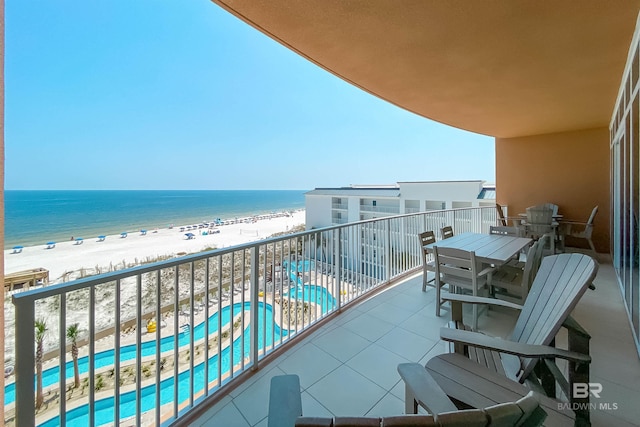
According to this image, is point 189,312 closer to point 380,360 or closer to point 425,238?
point 380,360

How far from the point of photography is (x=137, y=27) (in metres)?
14.0

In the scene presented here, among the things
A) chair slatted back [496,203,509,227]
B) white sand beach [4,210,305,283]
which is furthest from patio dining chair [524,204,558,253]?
white sand beach [4,210,305,283]

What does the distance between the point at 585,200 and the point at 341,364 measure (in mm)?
6748

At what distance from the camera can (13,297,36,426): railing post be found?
3.58 ft

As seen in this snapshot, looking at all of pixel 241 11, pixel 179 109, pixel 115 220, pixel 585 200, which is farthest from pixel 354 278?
pixel 115 220

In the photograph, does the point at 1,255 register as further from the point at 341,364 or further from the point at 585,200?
the point at 585,200

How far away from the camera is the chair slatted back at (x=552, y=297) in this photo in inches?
53.8

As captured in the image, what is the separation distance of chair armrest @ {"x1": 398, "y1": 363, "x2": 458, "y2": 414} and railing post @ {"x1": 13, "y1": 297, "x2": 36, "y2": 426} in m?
1.54

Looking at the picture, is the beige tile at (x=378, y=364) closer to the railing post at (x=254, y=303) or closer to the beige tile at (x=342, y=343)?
the beige tile at (x=342, y=343)

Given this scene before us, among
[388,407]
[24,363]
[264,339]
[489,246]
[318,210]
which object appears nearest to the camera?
[24,363]

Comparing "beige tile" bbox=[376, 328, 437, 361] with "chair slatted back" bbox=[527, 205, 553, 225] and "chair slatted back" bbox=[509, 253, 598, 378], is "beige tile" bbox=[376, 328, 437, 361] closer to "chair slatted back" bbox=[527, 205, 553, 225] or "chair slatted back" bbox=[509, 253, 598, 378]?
"chair slatted back" bbox=[509, 253, 598, 378]

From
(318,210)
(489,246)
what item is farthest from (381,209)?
(489,246)

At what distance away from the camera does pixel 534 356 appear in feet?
3.94

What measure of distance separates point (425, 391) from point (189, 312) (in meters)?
1.49
